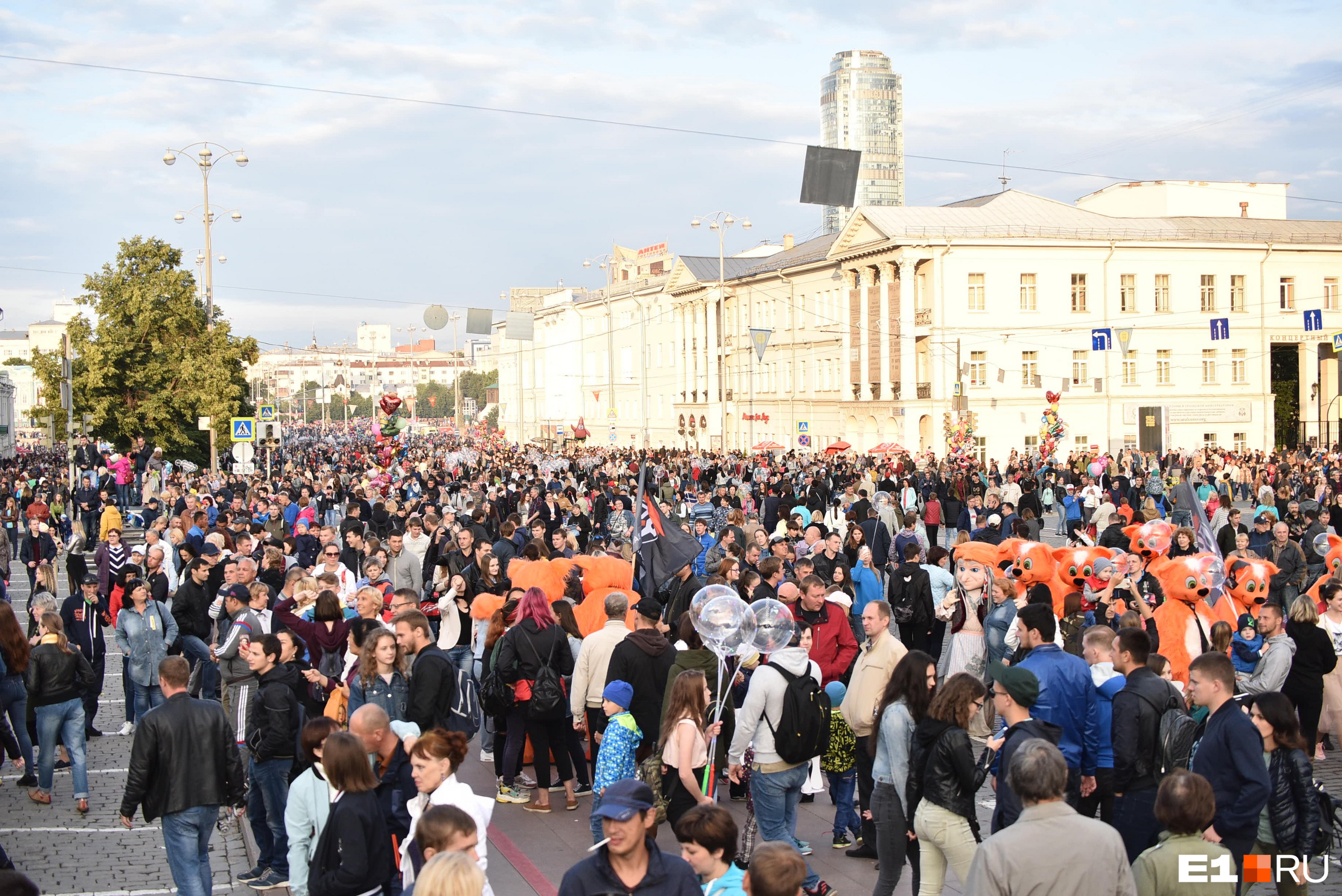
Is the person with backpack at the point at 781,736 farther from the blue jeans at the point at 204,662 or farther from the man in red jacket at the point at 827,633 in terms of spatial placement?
the blue jeans at the point at 204,662

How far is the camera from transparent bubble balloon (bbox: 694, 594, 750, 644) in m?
7.66

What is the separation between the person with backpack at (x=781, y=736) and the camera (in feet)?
23.4

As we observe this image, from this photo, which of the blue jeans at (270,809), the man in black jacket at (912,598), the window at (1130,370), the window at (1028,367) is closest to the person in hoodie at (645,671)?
the blue jeans at (270,809)

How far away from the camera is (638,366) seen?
91.4 meters

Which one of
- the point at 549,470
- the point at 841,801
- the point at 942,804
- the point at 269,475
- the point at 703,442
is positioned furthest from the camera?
the point at 703,442

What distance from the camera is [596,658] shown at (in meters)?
8.81

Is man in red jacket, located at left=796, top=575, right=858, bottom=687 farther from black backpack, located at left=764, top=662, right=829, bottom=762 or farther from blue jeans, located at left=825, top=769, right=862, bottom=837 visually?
black backpack, located at left=764, top=662, right=829, bottom=762

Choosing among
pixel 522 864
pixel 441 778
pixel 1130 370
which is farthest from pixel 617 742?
pixel 1130 370

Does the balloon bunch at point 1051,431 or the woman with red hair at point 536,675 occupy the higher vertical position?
the balloon bunch at point 1051,431

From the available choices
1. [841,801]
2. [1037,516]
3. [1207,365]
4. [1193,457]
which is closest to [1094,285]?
[1207,365]

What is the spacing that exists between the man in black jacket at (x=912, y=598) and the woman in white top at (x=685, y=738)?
5.12 m

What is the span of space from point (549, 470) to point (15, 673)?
30137mm

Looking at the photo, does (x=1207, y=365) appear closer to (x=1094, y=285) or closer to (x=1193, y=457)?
(x=1094, y=285)

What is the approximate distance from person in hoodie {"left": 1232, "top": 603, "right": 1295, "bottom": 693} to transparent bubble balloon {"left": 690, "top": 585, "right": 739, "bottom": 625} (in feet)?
11.7
